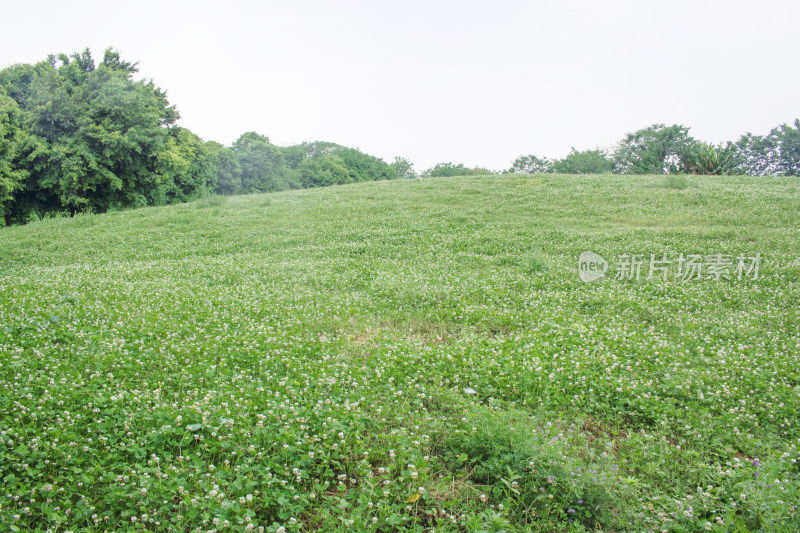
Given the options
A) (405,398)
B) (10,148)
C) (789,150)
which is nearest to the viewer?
(405,398)

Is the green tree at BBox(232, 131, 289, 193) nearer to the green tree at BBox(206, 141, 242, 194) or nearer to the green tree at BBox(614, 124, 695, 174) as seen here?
the green tree at BBox(206, 141, 242, 194)

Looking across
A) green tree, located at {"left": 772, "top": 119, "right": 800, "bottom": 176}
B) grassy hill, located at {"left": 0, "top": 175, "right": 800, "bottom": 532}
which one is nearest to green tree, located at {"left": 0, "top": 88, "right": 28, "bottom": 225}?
grassy hill, located at {"left": 0, "top": 175, "right": 800, "bottom": 532}

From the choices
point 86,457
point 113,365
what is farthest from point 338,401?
point 113,365

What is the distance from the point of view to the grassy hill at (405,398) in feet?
12.9

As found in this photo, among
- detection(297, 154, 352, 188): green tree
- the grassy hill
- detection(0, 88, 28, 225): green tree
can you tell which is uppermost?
detection(297, 154, 352, 188): green tree

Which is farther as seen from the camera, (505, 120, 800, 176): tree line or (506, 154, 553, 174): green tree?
(506, 154, 553, 174): green tree

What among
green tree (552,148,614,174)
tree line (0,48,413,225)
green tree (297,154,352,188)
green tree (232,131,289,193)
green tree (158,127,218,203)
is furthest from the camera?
green tree (297,154,352,188)

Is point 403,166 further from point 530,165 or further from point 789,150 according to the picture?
point 789,150

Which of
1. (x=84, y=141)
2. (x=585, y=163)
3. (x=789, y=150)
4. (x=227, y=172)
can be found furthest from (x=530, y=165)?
(x=84, y=141)

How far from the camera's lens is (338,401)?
549 cm

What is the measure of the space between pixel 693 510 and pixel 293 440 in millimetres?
3659

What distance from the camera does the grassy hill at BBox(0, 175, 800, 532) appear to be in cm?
392

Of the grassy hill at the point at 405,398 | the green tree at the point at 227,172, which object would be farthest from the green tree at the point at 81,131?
the green tree at the point at 227,172

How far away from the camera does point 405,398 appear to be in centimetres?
577
